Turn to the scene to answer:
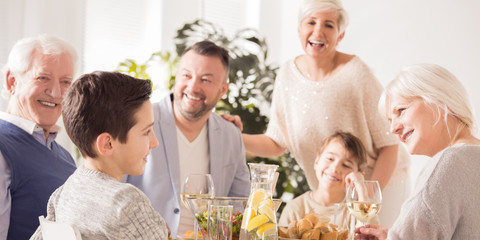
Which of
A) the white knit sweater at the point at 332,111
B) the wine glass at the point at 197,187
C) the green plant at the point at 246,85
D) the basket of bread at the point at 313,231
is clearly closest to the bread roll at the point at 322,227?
the basket of bread at the point at 313,231

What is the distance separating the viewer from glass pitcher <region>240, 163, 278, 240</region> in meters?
1.51

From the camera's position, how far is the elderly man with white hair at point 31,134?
6.43 ft

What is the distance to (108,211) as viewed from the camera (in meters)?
1.35

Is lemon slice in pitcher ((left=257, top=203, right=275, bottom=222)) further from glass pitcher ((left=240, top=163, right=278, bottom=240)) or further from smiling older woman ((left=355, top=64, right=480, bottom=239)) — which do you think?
smiling older woman ((left=355, top=64, right=480, bottom=239))

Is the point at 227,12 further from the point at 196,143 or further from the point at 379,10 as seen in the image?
the point at 196,143

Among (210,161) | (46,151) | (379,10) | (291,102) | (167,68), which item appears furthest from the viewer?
(379,10)

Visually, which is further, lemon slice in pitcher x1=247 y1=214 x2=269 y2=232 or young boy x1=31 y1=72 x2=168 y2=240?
lemon slice in pitcher x1=247 y1=214 x2=269 y2=232

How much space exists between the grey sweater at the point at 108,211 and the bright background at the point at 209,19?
2805 millimetres

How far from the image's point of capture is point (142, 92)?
157 cm

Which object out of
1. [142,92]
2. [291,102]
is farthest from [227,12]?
[142,92]

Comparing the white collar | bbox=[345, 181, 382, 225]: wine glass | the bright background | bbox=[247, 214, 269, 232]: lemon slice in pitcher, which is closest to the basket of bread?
bbox=[345, 181, 382, 225]: wine glass

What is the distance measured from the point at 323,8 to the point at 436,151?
149 centimetres

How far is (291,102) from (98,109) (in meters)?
1.88

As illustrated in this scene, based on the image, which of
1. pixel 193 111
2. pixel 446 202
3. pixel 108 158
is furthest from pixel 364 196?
pixel 193 111
